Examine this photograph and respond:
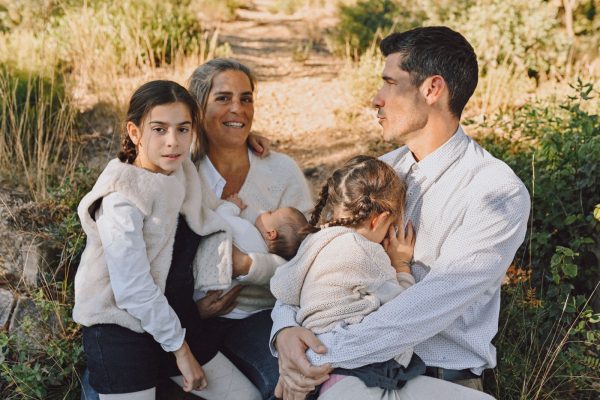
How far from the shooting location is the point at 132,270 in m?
2.62

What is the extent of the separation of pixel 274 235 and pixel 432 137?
83cm

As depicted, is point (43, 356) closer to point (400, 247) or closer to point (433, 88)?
point (400, 247)

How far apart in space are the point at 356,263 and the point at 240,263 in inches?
27.7

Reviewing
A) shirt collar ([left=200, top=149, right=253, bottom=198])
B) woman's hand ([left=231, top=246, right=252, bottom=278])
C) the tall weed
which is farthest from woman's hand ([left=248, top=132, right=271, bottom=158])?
the tall weed

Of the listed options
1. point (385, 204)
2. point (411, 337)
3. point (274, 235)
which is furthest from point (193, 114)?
point (411, 337)

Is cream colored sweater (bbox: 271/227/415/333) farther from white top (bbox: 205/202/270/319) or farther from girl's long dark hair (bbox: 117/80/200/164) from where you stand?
girl's long dark hair (bbox: 117/80/200/164)

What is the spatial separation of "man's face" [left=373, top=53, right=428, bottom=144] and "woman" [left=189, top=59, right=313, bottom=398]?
0.89 metres

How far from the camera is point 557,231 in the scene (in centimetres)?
391

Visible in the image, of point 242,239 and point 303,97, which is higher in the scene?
point 242,239

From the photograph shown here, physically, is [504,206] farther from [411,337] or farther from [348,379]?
[348,379]

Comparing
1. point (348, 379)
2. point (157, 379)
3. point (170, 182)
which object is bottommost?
point (157, 379)

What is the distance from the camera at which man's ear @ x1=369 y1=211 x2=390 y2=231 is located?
2.66 metres

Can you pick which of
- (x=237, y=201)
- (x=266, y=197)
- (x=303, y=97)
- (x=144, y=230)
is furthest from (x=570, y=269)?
(x=303, y=97)

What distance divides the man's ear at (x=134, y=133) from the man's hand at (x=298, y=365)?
1011 mm
